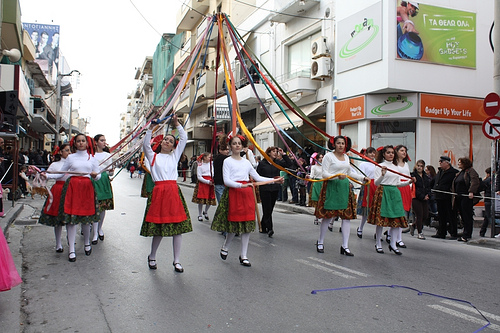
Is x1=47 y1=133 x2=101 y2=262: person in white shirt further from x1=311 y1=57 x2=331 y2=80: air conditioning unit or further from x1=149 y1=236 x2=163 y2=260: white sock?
x1=311 y1=57 x2=331 y2=80: air conditioning unit

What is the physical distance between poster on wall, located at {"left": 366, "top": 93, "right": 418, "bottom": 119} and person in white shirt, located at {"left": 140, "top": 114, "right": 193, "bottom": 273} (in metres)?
12.0

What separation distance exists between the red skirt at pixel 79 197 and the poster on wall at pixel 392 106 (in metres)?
12.2

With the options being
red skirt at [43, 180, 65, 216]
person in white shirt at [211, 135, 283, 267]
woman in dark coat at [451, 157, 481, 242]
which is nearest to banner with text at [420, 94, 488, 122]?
woman in dark coat at [451, 157, 481, 242]

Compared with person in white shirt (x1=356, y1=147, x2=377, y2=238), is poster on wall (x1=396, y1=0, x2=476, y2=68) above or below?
above

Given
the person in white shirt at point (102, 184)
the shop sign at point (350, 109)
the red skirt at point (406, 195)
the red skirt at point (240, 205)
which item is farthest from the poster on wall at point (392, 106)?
the red skirt at point (240, 205)

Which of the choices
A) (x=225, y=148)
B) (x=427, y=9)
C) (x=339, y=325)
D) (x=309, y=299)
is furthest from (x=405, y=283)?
(x=427, y=9)

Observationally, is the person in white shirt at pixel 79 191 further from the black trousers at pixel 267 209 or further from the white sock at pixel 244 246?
the black trousers at pixel 267 209

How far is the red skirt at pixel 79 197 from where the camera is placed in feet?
21.1

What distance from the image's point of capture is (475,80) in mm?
16781

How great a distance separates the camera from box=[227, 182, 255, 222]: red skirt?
20.5 feet

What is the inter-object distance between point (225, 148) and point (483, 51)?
1325 cm

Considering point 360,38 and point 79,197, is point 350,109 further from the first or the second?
point 79,197

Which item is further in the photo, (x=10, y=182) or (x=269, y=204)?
(x=10, y=182)

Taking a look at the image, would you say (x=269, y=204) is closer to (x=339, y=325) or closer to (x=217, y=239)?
(x=217, y=239)
